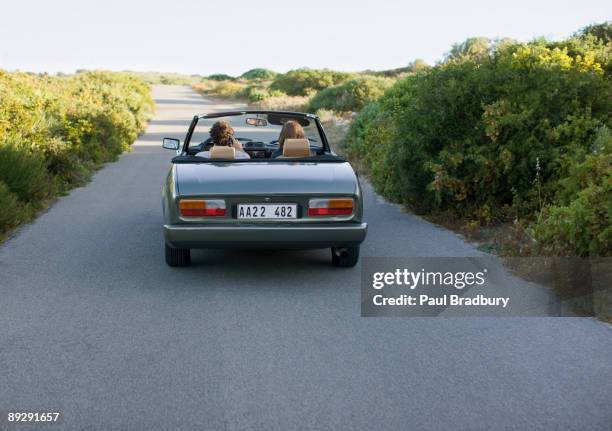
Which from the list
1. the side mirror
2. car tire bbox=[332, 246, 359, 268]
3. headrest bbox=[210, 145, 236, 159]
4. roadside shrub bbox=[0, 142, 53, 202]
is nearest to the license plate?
car tire bbox=[332, 246, 359, 268]

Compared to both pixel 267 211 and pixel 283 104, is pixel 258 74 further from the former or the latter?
pixel 267 211

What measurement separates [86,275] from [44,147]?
7765mm

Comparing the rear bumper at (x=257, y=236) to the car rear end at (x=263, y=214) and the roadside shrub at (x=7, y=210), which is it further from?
the roadside shrub at (x=7, y=210)

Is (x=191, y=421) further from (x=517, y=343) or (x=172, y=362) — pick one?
(x=517, y=343)

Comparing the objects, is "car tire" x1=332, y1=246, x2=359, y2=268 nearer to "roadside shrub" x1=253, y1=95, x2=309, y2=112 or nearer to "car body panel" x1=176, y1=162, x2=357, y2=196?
"car body panel" x1=176, y1=162, x2=357, y2=196

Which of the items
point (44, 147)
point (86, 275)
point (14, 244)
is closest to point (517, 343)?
point (86, 275)

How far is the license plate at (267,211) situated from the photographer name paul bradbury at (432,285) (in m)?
0.98

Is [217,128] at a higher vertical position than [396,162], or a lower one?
higher

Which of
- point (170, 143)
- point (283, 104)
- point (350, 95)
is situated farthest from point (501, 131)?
point (283, 104)

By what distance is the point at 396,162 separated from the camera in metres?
12.1

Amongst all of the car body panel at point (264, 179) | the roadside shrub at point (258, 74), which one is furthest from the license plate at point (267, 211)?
the roadside shrub at point (258, 74)

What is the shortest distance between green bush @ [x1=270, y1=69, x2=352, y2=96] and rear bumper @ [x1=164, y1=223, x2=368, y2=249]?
47.3 metres

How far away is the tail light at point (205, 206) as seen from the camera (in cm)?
742

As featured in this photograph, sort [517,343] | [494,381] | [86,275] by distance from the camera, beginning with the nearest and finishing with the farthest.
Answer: [494,381] < [517,343] < [86,275]
